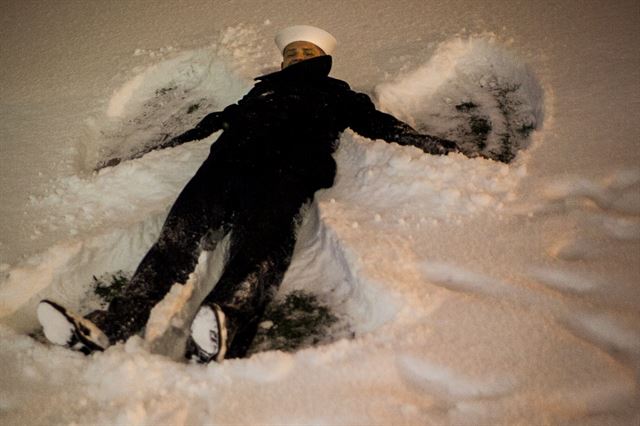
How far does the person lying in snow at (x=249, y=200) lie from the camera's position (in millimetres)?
1273

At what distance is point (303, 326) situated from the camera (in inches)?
56.8

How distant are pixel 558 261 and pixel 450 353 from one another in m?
0.43

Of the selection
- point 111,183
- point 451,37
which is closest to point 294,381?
point 111,183

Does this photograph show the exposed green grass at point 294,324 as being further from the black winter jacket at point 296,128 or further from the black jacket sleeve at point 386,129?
the black jacket sleeve at point 386,129

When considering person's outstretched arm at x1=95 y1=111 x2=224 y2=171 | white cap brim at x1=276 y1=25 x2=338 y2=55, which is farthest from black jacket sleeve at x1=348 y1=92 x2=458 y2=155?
person's outstretched arm at x1=95 y1=111 x2=224 y2=171

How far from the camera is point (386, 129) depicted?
1833mm

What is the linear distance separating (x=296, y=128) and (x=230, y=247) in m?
0.44

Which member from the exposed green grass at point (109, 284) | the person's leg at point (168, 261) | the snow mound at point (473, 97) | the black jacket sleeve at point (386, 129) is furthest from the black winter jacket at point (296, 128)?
the exposed green grass at point (109, 284)

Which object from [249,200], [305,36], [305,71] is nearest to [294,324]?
[249,200]

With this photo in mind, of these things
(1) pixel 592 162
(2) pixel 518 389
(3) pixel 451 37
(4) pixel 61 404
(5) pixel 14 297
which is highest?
(3) pixel 451 37

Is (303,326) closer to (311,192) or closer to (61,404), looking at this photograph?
(311,192)

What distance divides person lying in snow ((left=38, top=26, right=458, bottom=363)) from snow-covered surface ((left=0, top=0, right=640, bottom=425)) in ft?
0.24

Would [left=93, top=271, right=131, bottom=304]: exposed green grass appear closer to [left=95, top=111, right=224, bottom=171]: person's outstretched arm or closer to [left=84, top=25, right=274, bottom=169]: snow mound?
[left=95, top=111, right=224, bottom=171]: person's outstretched arm

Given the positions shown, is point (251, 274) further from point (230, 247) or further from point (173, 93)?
point (173, 93)
